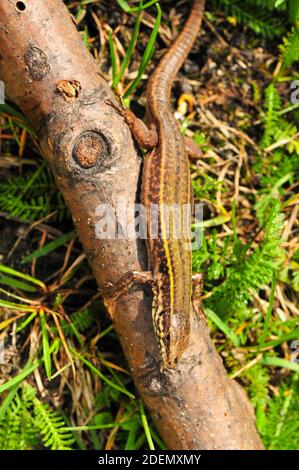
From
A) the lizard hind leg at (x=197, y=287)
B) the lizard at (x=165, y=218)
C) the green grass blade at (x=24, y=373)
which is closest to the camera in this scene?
the lizard at (x=165, y=218)

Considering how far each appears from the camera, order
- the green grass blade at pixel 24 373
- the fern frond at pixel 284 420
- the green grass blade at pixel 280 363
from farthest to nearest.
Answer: the green grass blade at pixel 280 363
the fern frond at pixel 284 420
the green grass blade at pixel 24 373

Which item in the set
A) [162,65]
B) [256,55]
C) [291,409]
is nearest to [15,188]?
[162,65]

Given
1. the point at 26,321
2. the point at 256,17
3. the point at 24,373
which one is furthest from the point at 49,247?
the point at 256,17

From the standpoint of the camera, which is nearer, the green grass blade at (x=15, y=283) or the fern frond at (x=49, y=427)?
the fern frond at (x=49, y=427)

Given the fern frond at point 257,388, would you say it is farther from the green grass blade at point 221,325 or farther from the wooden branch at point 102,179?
the wooden branch at point 102,179

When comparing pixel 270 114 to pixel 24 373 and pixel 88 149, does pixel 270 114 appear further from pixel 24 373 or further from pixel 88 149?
pixel 24 373

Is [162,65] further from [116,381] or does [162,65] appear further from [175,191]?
[116,381]

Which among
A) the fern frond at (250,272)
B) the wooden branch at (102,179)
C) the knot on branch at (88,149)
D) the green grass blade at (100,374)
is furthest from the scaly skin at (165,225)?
the green grass blade at (100,374)
